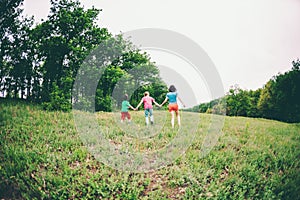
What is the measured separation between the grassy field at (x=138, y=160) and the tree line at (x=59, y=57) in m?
0.36

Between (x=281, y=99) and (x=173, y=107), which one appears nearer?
(x=173, y=107)

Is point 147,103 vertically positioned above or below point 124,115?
above

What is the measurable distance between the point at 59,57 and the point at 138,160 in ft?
8.46

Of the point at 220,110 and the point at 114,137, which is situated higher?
the point at 220,110

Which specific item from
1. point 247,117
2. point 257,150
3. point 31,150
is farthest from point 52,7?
point 257,150

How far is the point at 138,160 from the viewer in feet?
16.0

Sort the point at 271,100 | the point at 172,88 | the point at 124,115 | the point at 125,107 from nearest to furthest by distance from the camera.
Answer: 1. the point at 125,107
2. the point at 124,115
3. the point at 172,88
4. the point at 271,100

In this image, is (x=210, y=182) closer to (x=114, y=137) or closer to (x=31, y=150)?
(x=114, y=137)

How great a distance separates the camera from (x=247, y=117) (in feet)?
16.9

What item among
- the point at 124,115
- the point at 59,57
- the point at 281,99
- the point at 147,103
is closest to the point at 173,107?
the point at 147,103

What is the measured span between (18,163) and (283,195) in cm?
496

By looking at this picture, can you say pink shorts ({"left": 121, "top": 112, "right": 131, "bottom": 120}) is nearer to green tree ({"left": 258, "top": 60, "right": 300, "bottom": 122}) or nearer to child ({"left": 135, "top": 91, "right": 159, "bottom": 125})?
child ({"left": 135, "top": 91, "right": 159, "bottom": 125})

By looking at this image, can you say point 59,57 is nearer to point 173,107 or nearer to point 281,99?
point 173,107

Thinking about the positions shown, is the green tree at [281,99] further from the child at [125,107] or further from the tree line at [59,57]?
the child at [125,107]
